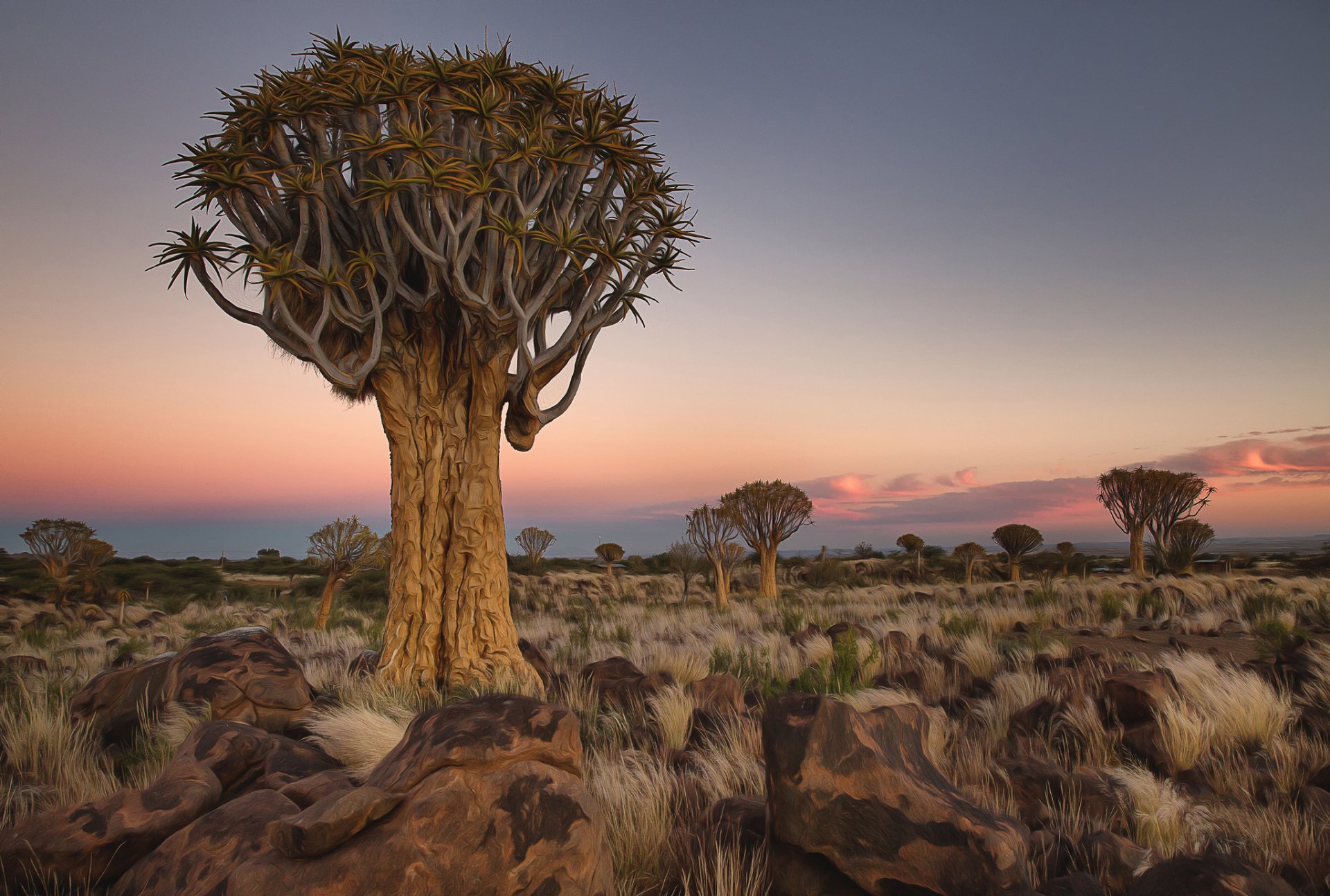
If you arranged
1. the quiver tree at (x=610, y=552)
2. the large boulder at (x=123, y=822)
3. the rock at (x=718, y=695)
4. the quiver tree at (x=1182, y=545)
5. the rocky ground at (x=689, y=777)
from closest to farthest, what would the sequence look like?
the rocky ground at (x=689, y=777)
the large boulder at (x=123, y=822)
the rock at (x=718, y=695)
the quiver tree at (x=1182, y=545)
the quiver tree at (x=610, y=552)

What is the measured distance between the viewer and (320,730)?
14.4 ft

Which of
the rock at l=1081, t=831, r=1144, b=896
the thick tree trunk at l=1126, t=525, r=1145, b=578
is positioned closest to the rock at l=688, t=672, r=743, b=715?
the rock at l=1081, t=831, r=1144, b=896

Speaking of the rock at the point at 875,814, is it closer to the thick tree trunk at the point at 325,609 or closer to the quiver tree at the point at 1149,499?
the thick tree trunk at the point at 325,609

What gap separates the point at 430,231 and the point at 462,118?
1505mm

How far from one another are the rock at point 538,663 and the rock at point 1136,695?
5108 mm

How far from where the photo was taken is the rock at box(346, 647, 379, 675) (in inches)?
278

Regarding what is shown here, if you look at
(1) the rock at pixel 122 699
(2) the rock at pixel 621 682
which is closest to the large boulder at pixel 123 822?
(1) the rock at pixel 122 699

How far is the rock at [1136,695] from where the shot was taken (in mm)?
4688

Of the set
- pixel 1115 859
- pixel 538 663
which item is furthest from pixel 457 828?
pixel 538 663

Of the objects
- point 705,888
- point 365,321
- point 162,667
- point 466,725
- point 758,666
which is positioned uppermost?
point 365,321

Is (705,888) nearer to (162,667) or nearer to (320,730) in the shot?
(320,730)

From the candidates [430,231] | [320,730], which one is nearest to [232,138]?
[430,231]

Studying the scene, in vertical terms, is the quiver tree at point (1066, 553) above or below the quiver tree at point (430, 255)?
below

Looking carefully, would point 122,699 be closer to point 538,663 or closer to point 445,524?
point 445,524
